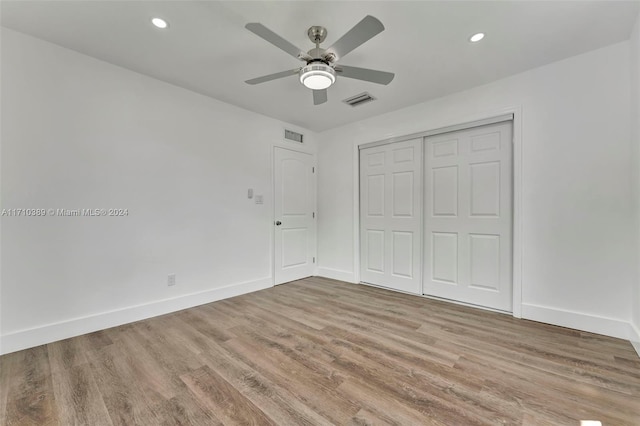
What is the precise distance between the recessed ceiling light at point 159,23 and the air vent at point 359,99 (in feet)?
6.72

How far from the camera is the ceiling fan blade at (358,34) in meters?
1.49

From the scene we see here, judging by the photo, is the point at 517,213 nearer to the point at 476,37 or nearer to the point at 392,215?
the point at 392,215

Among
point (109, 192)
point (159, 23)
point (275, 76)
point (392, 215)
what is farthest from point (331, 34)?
point (109, 192)

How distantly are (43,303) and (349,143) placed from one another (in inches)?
159

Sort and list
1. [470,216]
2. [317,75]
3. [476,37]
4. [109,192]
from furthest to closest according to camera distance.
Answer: [470,216]
[109,192]
[476,37]
[317,75]

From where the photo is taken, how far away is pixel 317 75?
192 cm

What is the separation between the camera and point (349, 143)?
4254 millimetres

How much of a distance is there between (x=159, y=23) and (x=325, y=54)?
1351 mm

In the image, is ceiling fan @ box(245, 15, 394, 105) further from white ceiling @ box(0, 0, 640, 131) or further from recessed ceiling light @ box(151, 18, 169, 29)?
recessed ceiling light @ box(151, 18, 169, 29)

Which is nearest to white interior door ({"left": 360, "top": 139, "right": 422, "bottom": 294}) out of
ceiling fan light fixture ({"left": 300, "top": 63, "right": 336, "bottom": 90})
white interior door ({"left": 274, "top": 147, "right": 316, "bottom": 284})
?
white interior door ({"left": 274, "top": 147, "right": 316, "bottom": 284})

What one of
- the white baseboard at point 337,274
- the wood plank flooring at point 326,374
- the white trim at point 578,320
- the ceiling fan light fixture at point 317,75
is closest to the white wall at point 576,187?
the white trim at point 578,320

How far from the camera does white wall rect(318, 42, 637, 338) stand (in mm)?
2289

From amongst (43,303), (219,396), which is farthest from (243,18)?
(43,303)

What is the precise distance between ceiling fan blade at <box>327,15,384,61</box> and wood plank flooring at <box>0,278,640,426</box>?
2.23 meters
